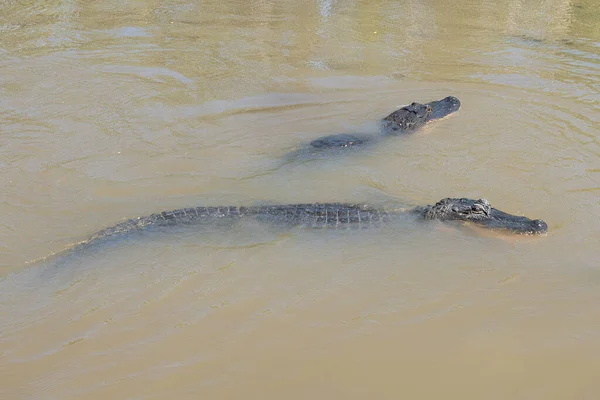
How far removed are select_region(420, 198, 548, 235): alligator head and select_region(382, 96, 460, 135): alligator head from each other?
2.53 m

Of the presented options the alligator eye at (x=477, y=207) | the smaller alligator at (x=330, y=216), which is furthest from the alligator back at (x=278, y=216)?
the alligator eye at (x=477, y=207)

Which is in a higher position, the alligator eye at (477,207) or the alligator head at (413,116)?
the alligator head at (413,116)

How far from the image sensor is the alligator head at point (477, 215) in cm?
496

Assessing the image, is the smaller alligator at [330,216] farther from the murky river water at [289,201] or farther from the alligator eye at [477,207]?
the murky river water at [289,201]

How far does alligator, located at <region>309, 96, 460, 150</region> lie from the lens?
23.4 ft

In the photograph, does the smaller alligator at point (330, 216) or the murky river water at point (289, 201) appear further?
the smaller alligator at point (330, 216)

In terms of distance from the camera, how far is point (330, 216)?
17.2 feet

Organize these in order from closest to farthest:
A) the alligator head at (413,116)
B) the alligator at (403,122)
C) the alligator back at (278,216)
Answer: the alligator back at (278,216)
the alligator at (403,122)
the alligator head at (413,116)

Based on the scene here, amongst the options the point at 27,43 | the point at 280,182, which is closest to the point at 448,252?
the point at 280,182

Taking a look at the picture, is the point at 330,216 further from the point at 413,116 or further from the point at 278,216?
the point at 413,116

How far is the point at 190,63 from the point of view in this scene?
9.85 meters


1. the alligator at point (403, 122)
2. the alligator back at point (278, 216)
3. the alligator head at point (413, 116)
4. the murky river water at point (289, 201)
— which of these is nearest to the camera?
the murky river water at point (289, 201)

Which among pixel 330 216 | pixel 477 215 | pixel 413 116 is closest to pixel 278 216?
pixel 330 216

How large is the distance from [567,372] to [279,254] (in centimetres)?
249
